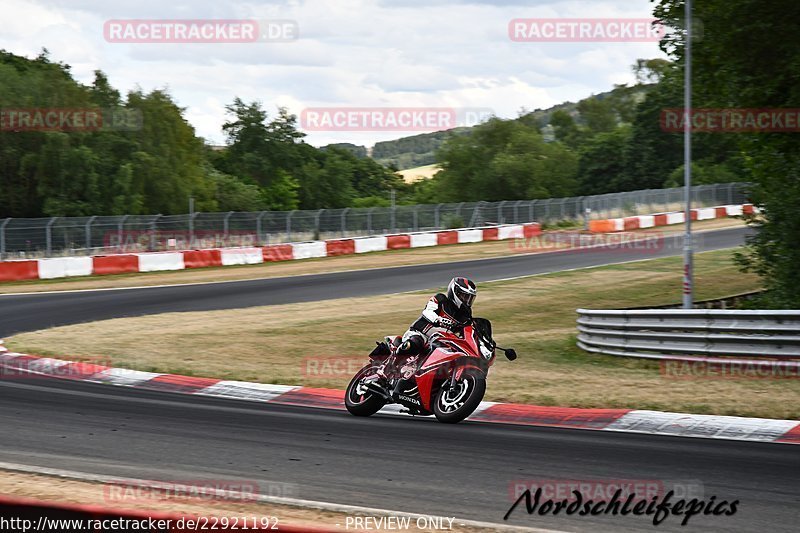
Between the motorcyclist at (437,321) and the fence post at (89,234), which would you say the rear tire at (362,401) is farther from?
the fence post at (89,234)

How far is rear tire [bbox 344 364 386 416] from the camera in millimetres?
10328

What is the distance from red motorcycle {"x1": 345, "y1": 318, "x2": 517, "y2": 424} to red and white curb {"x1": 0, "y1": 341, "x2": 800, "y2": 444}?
60 centimetres

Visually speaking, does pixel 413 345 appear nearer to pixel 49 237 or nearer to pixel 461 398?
pixel 461 398

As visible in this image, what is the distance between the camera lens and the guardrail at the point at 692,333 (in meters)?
12.6

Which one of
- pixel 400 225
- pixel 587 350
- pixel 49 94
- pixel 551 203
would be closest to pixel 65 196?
pixel 49 94

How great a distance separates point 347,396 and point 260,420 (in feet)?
3.62

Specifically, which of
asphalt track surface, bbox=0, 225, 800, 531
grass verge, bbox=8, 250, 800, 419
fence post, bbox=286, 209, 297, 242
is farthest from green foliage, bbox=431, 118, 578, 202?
asphalt track surface, bbox=0, 225, 800, 531

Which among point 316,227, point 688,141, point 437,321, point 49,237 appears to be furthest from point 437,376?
point 316,227

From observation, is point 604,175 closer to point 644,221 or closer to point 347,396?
point 644,221

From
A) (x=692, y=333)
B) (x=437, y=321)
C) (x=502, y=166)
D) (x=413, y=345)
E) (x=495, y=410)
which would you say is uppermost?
(x=502, y=166)

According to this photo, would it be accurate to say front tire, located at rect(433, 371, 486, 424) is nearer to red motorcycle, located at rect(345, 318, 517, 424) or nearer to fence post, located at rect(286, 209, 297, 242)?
red motorcycle, located at rect(345, 318, 517, 424)

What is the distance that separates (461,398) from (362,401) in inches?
49.7

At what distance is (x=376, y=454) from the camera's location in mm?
8234

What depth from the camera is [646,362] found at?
1402cm
